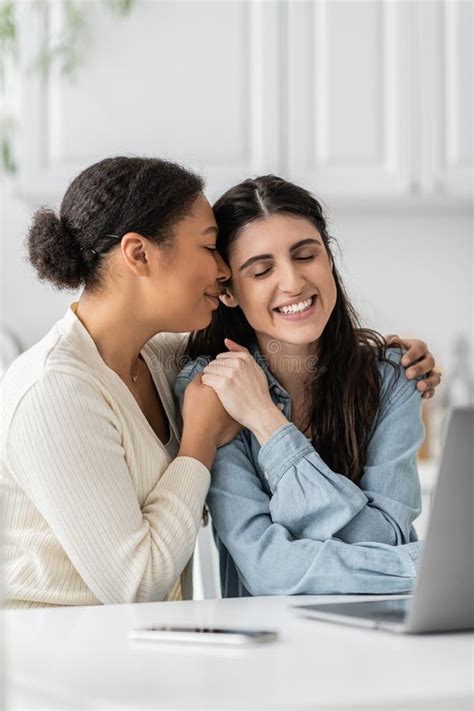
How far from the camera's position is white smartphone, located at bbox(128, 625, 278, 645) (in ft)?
3.15

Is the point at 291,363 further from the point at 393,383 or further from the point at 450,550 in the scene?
the point at 450,550

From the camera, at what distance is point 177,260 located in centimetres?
166

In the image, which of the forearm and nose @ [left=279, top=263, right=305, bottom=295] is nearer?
the forearm

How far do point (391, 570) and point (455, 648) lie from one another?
52 cm

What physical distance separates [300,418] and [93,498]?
0.52 meters

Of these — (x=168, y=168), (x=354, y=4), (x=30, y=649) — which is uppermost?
(x=354, y=4)

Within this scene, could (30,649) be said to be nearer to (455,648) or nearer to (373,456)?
(455,648)

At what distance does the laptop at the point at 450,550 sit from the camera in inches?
37.7

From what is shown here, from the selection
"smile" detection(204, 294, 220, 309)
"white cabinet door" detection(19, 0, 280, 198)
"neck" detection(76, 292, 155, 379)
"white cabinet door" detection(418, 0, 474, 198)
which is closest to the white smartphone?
"neck" detection(76, 292, 155, 379)

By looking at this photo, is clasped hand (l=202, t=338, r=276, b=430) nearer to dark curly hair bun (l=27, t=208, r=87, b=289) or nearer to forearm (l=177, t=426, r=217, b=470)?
forearm (l=177, t=426, r=217, b=470)

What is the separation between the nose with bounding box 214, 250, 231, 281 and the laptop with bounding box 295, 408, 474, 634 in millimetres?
870

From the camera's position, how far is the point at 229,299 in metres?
1.83

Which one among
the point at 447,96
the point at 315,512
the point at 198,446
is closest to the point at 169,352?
the point at 198,446

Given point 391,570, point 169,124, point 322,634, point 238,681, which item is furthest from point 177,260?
point 169,124
